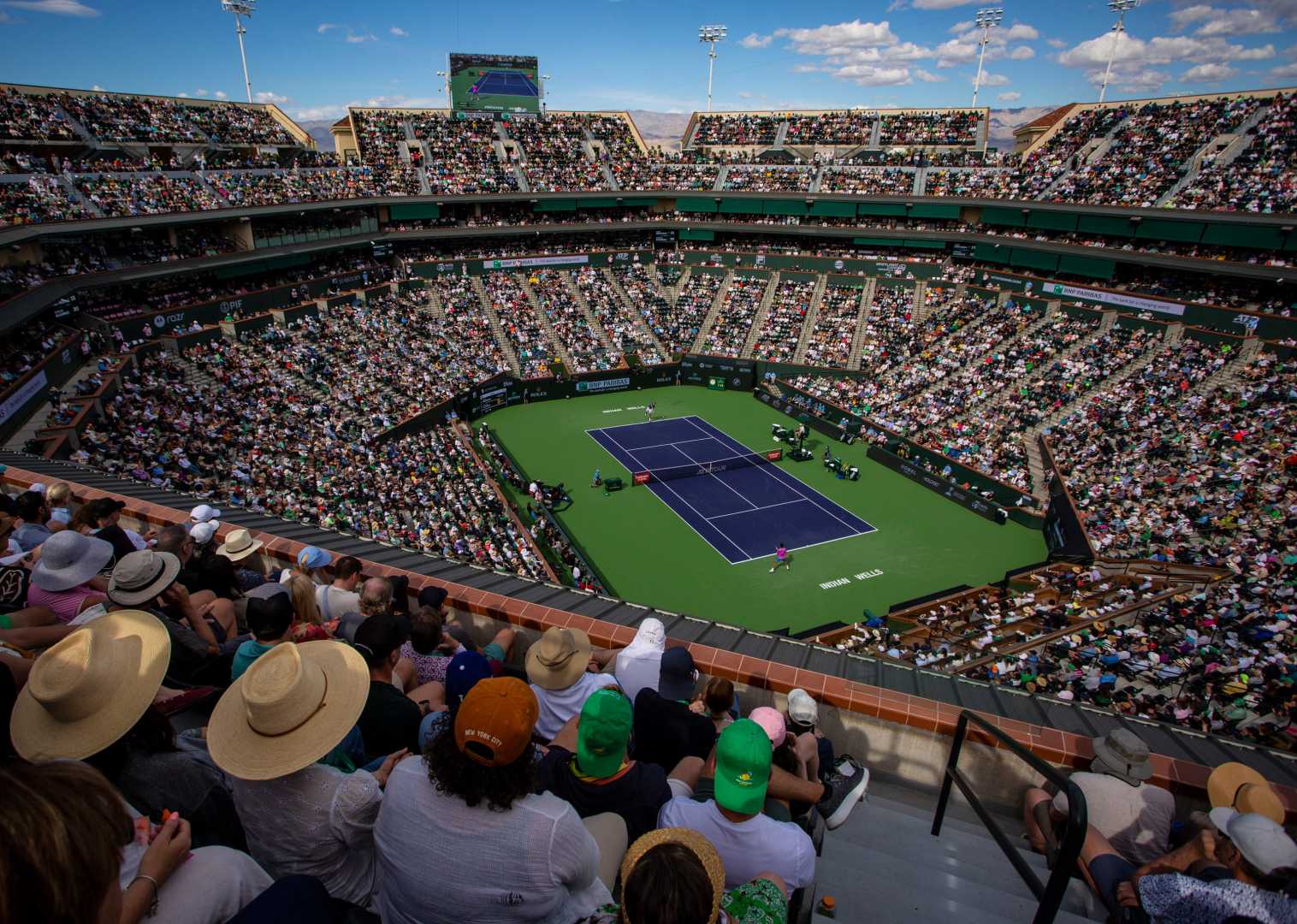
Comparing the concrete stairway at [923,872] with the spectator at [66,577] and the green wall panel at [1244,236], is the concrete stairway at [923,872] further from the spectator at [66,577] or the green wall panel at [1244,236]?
the green wall panel at [1244,236]

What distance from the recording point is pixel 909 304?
145ft

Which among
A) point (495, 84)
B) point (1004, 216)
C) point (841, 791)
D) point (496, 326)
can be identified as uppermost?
point (495, 84)

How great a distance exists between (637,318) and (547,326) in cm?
649

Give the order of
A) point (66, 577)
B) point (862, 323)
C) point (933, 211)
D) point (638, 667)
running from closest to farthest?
point (66, 577), point (638, 667), point (862, 323), point (933, 211)

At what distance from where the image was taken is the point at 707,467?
33375 mm

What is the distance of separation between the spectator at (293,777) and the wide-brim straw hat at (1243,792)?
182 inches

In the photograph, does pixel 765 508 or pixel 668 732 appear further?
pixel 765 508

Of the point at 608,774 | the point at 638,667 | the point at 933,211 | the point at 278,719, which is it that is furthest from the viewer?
the point at 933,211

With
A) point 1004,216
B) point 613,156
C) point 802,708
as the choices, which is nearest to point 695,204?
point 613,156

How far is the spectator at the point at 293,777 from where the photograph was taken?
3164 millimetres

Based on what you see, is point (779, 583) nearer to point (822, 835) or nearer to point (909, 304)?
point (822, 835)

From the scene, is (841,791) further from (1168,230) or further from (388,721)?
(1168,230)

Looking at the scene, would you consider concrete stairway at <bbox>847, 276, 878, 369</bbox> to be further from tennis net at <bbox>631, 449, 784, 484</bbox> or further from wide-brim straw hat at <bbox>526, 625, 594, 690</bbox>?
wide-brim straw hat at <bbox>526, 625, 594, 690</bbox>

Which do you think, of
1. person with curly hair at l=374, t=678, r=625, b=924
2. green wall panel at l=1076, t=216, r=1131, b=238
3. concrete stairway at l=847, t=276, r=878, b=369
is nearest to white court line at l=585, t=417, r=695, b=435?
concrete stairway at l=847, t=276, r=878, b=369
